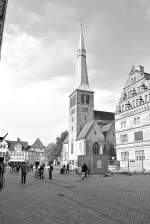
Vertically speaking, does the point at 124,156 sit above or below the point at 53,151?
below

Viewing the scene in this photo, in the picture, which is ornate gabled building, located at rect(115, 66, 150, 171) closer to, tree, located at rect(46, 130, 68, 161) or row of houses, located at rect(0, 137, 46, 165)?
tree, located at rect(46, 130, 68, 161)

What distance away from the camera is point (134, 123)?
4500 centimetres

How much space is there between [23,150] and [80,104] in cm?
4249

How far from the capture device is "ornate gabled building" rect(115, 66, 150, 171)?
4172 centimetres

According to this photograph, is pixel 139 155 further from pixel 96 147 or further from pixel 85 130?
pixel 85 130

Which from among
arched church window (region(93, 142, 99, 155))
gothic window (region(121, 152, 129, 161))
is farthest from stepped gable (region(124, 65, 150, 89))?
arched church window (region(93, 142, 99, 155))

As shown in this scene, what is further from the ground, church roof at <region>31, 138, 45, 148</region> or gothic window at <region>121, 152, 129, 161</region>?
church roof at <region>31, 138, 45, 148</region>

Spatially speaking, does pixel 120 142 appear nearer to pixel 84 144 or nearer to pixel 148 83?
pixel 148 83

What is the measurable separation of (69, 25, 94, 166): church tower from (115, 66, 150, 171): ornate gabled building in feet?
103

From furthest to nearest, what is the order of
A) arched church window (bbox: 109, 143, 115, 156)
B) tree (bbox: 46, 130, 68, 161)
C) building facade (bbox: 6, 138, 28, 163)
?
building facade (bbox: 6, 138, 28, 163)
tree (bbox: 46, 130, 68, 161)
arched church window (bbox: 109, 143, 115, 156)

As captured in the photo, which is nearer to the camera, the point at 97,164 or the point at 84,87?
the point at 97,164

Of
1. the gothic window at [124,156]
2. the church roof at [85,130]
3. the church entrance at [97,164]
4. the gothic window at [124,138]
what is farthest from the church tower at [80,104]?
the church entrance at [97,164]

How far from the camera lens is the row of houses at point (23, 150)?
104 meters

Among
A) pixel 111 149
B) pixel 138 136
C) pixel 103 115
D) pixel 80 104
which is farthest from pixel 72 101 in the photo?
pixel 138 136
